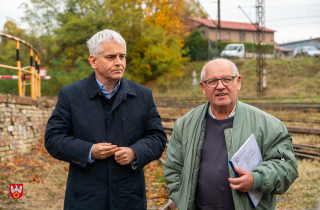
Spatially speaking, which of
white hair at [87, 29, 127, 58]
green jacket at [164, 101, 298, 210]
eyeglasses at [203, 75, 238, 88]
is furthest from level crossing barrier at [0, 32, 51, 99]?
eyeglasses at [203, 75, 238, 88]

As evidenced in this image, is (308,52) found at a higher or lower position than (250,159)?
higher

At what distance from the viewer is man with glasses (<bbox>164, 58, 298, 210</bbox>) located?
248 cm

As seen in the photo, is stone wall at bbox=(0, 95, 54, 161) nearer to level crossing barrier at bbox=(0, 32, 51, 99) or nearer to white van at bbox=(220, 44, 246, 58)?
level crossing barrier at bbox=(0, 32, 51, 99)

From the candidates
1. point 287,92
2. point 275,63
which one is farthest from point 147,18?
point 287,92

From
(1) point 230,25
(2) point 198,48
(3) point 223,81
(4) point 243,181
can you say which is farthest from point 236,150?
(1) point 230,25

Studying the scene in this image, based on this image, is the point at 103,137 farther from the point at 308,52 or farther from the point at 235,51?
the point at 308,52

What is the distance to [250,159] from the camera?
250 cm

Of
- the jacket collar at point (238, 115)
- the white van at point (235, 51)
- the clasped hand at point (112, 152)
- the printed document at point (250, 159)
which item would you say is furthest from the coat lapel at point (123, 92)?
the white van at point (235, 51)

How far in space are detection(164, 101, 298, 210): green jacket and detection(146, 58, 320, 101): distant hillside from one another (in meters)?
26.2

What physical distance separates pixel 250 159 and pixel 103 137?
3.87 ft

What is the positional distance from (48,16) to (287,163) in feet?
124

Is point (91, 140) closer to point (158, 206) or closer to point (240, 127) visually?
point (240, 127)

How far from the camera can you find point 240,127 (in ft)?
8.54

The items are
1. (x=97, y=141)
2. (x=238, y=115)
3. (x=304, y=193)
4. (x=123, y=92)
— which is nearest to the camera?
(x=238, y=115)
